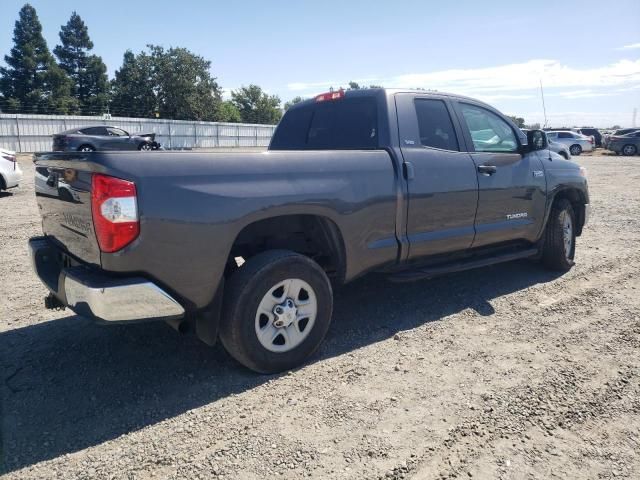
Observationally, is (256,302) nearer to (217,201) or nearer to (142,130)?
(217,201)

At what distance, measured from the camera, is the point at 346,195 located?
3.63 metres

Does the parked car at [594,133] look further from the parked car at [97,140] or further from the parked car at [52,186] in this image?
the parked car at [52,186]

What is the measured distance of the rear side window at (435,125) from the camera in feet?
14.6

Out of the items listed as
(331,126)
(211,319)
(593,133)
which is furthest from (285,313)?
(593,133)

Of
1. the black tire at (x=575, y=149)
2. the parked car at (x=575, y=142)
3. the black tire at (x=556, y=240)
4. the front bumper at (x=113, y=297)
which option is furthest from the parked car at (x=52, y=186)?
the black tire at (x=575, y=149)

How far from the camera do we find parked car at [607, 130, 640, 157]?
32250 mm

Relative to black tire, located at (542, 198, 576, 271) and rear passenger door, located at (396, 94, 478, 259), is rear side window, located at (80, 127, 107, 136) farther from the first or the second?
black tire, located at (542, 198, 576, 271)

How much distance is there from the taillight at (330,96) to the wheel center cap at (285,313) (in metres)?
2.23

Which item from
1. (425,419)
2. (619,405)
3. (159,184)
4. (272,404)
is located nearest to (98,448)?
(272,404)

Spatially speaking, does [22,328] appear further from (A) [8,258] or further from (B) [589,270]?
(B) [589,270]

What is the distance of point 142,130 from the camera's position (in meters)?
35.8

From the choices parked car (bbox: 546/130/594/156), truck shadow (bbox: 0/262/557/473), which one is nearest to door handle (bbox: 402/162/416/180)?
truck shadow (bbox: 0/262/557/473)

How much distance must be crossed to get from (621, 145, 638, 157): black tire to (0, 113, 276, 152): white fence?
2294cm

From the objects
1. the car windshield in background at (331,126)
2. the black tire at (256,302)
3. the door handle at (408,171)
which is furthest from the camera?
the car windshield in background at (331,126)
